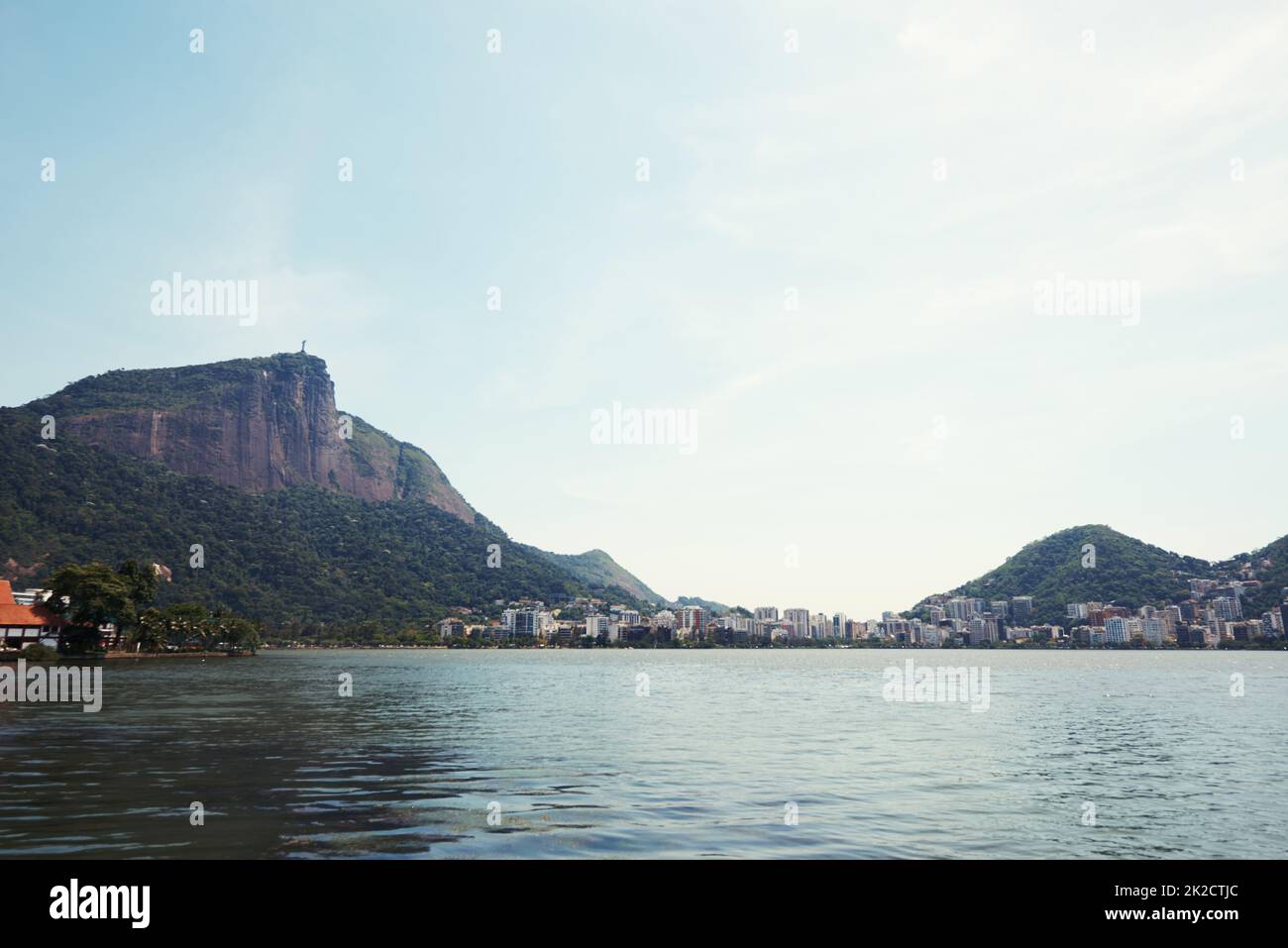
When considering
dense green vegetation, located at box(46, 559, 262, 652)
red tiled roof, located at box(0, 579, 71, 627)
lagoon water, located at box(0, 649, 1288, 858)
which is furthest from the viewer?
red tiled roof, located at box(0, 579, 71, 627)

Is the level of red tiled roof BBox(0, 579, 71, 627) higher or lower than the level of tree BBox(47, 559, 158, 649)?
lower

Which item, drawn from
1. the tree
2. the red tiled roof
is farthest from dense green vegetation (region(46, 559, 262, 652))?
A: the red tiled roof

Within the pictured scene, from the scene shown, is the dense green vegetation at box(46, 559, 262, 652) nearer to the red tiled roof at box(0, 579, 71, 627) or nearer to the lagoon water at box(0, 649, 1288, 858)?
the red tiled roof at box(0, 579, 71, 627)

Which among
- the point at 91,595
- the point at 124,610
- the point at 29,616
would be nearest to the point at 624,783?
the point at 91,595

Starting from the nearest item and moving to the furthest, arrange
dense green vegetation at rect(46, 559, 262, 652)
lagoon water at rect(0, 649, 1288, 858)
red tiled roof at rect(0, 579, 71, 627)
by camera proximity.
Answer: lagoon water at rect(0, 649, 1288, 858) < dense green vegetation at rect(46, 559, 262, 652) < red tiled roof at rect(0, 579, 71, 627)

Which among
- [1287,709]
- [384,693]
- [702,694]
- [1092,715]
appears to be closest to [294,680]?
[384,693]

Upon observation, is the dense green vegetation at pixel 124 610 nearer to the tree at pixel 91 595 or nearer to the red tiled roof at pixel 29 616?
the tree at pixel 91 595

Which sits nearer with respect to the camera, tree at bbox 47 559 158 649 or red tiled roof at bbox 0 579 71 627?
tree at bbox 47 559 158 649
